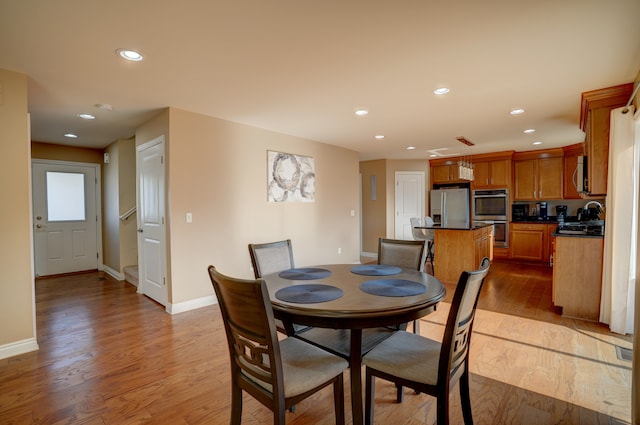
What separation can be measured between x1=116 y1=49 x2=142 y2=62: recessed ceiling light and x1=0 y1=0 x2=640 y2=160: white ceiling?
5 centimetres

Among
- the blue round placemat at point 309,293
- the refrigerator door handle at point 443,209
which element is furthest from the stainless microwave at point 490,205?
the blue round placemat at point 309,293

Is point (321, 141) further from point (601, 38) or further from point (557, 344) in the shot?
point (557, 344)

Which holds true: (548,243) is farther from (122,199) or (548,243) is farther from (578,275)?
(122,199)

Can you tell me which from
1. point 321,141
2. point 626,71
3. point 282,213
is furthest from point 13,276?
point 626,71

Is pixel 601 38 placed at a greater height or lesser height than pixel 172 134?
greater

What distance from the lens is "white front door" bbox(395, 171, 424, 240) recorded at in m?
7.15

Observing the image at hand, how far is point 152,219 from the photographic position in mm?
3887

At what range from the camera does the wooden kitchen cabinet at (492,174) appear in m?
6.43

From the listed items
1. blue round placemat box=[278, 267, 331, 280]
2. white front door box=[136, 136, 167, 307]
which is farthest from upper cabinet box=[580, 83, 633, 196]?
white front door box=[136, 136, 167, 307]

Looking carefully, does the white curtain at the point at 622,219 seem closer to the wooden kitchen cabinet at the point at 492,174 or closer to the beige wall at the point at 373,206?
the wooden kitchen cabinet at the point at 492,174

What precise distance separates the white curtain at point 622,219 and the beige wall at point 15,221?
5.26 meters

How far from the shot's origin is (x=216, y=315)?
3.46 m

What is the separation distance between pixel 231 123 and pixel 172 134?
80 cm

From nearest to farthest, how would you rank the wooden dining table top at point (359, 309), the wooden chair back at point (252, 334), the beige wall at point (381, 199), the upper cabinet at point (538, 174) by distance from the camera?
the wooden chair back at point (252, 334) < the wooden dining table top at point (359, 309) < the upper cabinet at point (538, 174) < the beige wall at point (381, 199)
